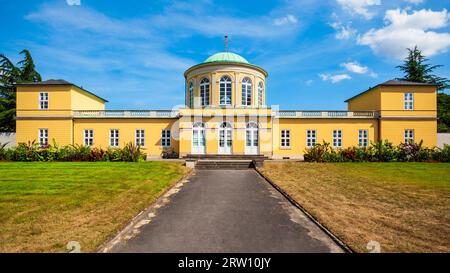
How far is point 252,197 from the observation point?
10539 millimetres

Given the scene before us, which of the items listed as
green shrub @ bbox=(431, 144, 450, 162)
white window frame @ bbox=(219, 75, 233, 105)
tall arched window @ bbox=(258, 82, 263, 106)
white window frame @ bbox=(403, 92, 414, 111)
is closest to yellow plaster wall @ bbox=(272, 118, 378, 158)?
white window frame @ bbox=(403, 92, 414, 111)

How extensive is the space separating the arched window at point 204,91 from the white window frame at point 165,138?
16.8 feet

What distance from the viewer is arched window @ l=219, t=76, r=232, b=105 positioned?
28139 mm

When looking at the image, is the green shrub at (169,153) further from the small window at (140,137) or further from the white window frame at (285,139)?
the white window frame at (285,139)

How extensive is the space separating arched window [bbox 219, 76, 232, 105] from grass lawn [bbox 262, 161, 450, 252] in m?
12.0

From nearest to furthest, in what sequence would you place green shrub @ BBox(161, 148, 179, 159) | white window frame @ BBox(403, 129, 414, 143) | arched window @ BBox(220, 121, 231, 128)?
arched window @ BBox(220, 121, 231, 128) < green shrub @ BBox(161, 148, 179, 159) < white window frame @ BBox(403, 129, 414, 143)

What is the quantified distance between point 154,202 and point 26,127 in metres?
24.8

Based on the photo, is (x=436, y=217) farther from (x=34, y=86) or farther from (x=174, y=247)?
(x=34, y=86)

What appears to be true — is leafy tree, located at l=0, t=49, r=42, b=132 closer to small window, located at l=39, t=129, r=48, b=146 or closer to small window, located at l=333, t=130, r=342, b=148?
small window, located at l=39, t=129, r=48, b=146

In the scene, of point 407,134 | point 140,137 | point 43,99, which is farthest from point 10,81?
point 407,134

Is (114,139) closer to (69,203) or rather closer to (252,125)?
(252,125)

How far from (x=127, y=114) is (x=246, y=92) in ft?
41.7
